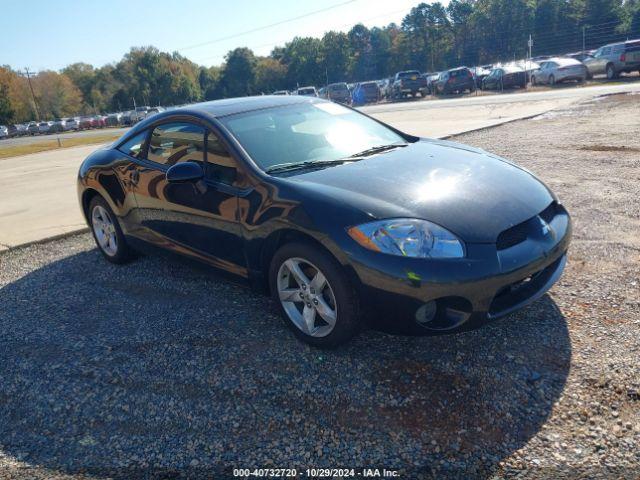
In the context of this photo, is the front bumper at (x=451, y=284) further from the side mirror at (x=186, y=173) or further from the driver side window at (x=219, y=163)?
the side mirror at (x=186, y=173)

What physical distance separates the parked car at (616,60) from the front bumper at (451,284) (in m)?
26.3

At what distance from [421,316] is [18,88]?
10323 cm

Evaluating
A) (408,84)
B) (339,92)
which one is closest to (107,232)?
(408,84)

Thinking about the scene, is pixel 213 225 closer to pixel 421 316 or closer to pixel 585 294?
pixel 421 316

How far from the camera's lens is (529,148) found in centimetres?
938

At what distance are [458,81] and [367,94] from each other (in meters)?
9.24

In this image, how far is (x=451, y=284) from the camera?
9.04 ft

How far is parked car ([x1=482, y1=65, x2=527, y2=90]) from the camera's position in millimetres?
30531

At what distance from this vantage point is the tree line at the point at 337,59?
192ft

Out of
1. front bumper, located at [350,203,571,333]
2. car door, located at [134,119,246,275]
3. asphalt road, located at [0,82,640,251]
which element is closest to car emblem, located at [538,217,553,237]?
front bumper, located at [350,203,571,333]

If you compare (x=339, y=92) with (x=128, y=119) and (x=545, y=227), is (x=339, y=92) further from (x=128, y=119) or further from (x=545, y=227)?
(x=545, y=227)

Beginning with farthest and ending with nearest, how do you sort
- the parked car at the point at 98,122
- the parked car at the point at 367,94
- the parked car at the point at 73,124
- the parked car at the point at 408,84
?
the parked car at the point at 98,122, the parked car at the point at 73,124, the parked car at the point at 367,94, the parked car at the point at 408,84

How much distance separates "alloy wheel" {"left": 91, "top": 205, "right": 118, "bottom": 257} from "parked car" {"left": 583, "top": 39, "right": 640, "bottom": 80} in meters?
26.2

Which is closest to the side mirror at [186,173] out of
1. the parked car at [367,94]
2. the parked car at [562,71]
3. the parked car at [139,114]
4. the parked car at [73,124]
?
the parked car at [562,71]
